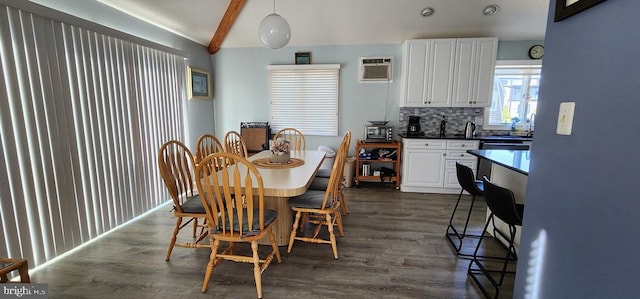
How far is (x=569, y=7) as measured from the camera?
1.04 meters


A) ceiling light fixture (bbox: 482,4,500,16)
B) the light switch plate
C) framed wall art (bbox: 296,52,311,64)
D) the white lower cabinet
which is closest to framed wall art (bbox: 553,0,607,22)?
the light switch plate

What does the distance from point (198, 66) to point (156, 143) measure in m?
1.48

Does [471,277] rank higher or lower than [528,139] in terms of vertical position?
lower

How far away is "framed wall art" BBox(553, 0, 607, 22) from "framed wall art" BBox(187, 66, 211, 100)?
3.97 meters

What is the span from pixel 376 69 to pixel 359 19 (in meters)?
0.81

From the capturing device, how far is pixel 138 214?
304cm

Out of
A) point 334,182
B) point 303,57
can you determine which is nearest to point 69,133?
point 334,182

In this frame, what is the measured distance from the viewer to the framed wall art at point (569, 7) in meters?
0.95

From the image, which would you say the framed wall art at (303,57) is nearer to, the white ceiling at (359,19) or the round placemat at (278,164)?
the white ceiling at (359,19)

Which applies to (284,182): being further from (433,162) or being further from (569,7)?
(433,162)

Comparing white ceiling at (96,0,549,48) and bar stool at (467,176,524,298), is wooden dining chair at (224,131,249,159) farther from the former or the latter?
bar stool at (467,176,524,298)

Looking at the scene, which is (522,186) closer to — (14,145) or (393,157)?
(393,157)

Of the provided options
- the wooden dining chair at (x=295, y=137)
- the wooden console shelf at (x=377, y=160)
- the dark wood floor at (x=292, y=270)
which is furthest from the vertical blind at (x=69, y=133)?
the wooden console shelf at (x=377, y=160)

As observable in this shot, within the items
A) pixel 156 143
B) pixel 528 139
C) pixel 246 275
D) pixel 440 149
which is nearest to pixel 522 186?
pixel 440 149
